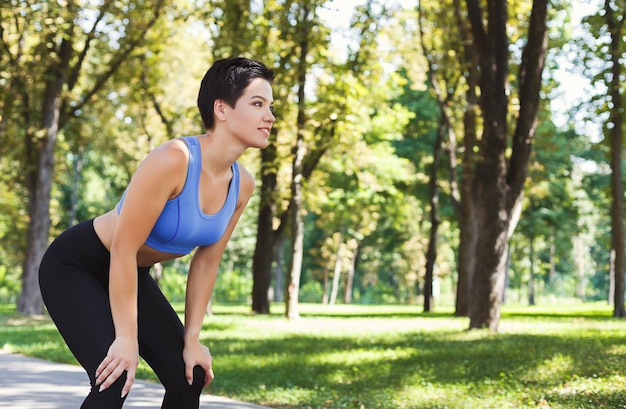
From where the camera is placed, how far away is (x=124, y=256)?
329 cm

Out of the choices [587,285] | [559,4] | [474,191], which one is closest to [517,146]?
[559,4]

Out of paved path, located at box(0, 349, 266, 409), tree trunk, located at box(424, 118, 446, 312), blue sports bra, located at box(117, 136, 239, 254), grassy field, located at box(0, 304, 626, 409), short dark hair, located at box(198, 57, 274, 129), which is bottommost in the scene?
paved path, located at box(0, 349, 266, 409)

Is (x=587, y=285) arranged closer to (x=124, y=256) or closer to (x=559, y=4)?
(x=559, y=4)

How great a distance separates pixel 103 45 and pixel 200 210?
22.4 m

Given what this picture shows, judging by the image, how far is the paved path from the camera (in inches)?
301

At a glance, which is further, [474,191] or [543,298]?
[543,298]

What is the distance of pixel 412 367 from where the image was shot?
10672 millimetres

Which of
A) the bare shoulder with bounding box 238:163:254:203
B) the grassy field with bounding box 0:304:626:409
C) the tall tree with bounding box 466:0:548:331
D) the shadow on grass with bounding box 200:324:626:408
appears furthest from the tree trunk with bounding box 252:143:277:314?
the bare shoulder with bounding box 238:163:254:203

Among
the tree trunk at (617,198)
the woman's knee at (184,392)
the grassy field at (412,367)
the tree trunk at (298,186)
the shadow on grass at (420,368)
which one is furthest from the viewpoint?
the tree trunk at (617,198)

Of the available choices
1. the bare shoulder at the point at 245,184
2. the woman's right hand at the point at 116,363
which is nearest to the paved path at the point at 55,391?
the bare shoulder at the point at 245,184

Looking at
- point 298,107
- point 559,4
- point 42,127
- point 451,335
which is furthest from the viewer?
point 42,127

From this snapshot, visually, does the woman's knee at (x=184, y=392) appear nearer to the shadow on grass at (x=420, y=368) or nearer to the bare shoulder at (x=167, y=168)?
the bare shoulder at (x=167, y=168)

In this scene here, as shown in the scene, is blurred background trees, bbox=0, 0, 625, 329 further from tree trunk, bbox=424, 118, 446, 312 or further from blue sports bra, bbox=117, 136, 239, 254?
blue sports bra, bbox=117, 136, 239, 254

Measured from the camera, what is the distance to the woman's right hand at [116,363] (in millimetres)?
3211
